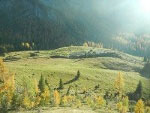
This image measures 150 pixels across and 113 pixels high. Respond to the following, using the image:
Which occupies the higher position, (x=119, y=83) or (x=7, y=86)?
(x=7, y=86)

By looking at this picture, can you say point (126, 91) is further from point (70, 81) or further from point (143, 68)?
point (143, 68)

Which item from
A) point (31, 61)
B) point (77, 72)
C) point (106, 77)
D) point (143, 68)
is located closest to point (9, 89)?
point (77, 72)

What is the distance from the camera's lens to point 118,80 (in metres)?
116

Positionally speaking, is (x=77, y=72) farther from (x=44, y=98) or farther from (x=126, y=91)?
(x=44, y=98)

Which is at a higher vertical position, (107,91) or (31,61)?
(31,61)

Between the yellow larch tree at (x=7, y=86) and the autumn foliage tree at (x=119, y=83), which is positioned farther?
the autumn foliage tree at (x=119, y=83)

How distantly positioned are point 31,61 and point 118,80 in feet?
266

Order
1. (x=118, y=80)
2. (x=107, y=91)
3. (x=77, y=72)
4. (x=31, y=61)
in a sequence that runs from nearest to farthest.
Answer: (x=118, y=80) → (x=107, y=91) → (x=77, y=72) → (x=31, y=61)

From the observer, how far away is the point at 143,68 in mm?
192875

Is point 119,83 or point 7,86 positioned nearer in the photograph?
point 7,86

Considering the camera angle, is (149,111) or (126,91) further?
(126,91)

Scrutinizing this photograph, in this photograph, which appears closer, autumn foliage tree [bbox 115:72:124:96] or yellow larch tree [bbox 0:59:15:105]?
yellow larch tree [bbox 0:59:15:105]

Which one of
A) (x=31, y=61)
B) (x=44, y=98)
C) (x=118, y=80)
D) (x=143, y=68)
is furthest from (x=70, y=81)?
(x=143, y=68)

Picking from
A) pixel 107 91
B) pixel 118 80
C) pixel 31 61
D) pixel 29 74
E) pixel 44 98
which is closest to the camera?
pixel 44 98
